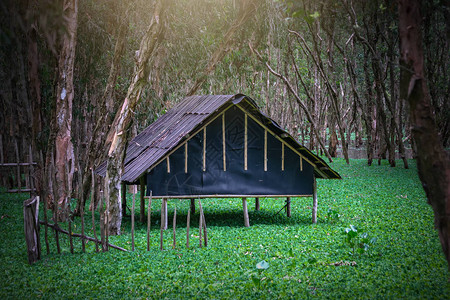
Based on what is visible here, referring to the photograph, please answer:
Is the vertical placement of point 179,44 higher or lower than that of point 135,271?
higher

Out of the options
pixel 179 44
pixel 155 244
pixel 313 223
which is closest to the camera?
pixel 155 244

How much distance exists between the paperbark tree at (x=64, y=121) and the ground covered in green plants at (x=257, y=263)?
1060 millimetres

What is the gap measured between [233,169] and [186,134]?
162cm

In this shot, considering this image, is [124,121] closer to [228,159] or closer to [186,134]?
[186,134]

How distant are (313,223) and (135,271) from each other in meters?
6.50

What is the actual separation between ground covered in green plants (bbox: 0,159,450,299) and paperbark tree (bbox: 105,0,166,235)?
76 cm

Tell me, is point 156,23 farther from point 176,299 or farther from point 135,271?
point 176,299

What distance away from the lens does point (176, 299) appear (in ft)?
24.7

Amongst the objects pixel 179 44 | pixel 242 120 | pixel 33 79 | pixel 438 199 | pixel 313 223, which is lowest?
pixel 313 223

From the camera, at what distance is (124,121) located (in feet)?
41.7

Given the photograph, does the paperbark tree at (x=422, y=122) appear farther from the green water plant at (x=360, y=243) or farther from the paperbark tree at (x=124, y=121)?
the paperbark tree at (x=124, y=121)

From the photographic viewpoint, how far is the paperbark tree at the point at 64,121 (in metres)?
14.8

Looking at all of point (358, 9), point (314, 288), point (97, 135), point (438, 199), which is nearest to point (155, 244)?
point (314, 288)

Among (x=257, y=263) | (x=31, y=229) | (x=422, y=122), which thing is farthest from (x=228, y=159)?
(x=422, y=122)
